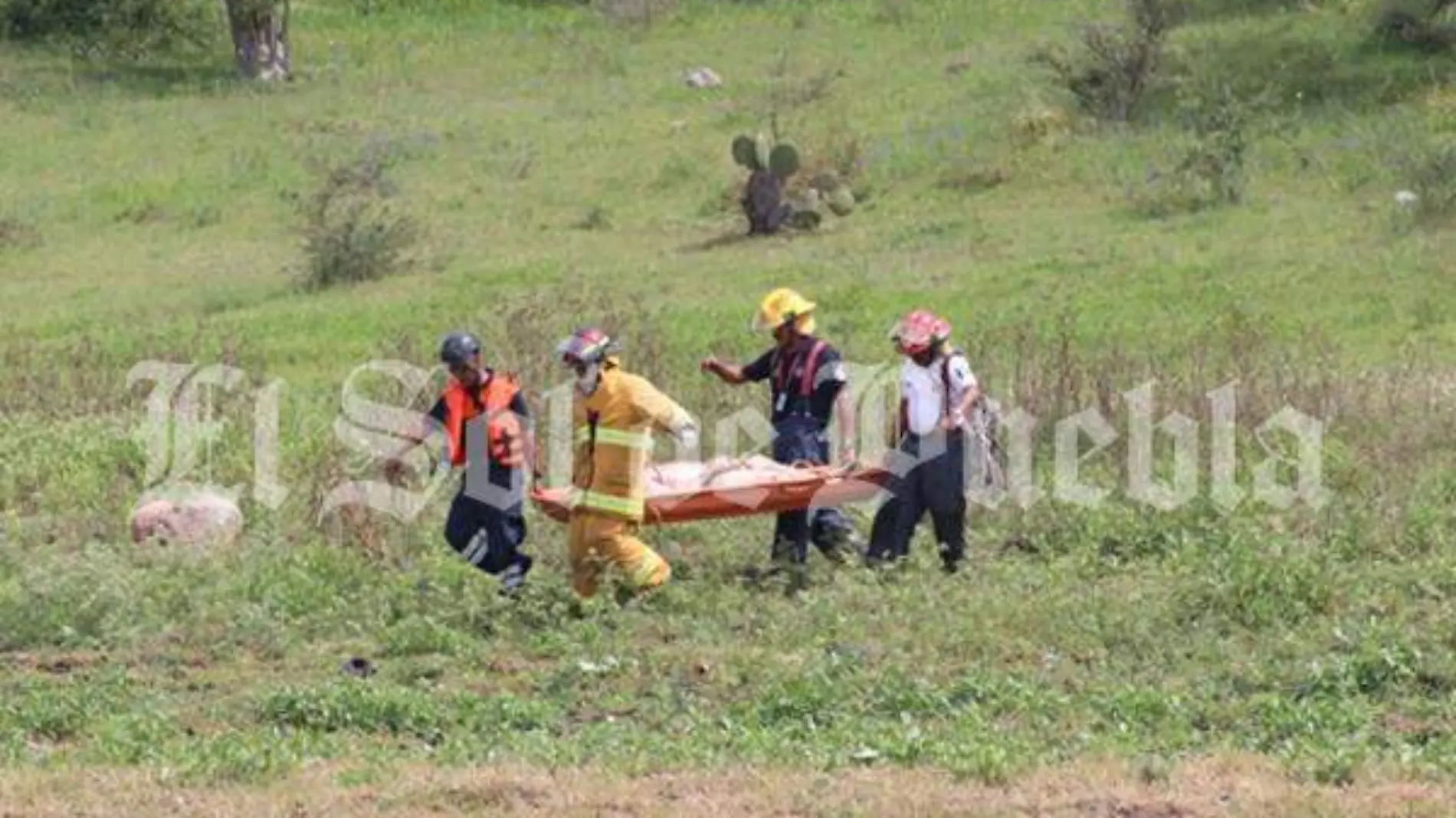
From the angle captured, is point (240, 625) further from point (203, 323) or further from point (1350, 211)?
point (1350, 211)

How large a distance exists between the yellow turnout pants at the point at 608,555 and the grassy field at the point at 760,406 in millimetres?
179

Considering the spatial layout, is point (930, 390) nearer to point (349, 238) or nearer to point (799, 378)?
point (799, 378)

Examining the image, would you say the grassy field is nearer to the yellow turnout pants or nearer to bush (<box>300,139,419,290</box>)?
the yellow turnout pants

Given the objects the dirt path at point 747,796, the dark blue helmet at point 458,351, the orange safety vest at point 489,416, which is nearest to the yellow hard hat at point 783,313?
the orange safety vest at point 489,416

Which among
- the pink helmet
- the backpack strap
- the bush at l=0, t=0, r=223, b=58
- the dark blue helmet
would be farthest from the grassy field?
the bush at l=0, t=0, r=223, b=58

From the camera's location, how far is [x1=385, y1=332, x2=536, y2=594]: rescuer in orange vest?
11.9 m

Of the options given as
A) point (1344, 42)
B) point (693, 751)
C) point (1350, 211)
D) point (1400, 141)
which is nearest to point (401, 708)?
point (693, 751)

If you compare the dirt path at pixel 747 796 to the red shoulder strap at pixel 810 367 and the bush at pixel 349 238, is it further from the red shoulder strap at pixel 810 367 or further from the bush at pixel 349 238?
the bush at pixel 349 238

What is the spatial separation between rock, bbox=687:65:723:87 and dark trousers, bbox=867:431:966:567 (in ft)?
69.3

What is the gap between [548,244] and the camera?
81.8ft

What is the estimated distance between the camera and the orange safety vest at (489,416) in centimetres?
1193

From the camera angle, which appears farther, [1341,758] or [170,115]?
[170,115]

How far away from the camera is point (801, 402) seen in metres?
12.6

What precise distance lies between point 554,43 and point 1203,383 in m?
23.7
